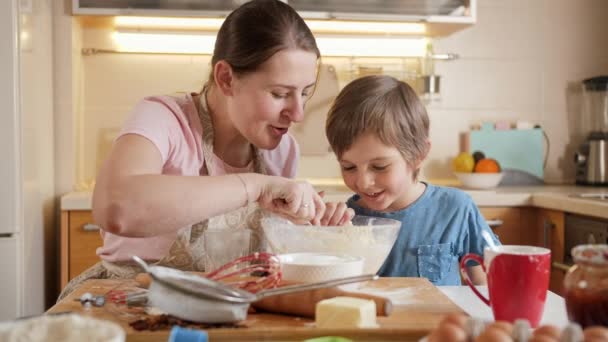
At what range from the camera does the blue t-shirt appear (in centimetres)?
160

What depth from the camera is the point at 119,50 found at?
10.1 feet

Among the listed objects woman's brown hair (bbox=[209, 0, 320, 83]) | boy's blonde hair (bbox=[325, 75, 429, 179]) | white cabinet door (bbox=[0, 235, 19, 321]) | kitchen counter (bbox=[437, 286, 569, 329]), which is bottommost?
white cabinet door (bbox=[0, 235, 19, 321])

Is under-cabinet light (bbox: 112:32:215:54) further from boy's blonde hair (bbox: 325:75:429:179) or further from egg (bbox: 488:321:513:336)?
egg (bbox: 488:321:513:336)

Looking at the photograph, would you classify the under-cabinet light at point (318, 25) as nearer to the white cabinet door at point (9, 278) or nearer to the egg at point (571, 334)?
the white cabinet door at point (9, 278)

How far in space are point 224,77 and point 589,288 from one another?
97 cm

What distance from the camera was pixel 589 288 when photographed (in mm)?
860

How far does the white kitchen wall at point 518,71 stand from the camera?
3.25 meters

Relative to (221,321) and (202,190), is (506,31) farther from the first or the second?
(221,321)

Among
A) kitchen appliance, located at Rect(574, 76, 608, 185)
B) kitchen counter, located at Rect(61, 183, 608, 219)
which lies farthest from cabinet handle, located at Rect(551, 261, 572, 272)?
kitchen appliance, located at Rect(574, 76, 608, 185)

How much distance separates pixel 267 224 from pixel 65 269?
5.32ft

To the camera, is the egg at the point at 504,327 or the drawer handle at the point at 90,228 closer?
the egg at the point at 504,327

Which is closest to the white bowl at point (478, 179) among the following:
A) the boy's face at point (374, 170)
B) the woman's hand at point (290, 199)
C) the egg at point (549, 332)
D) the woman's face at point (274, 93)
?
the boy's face at point (374, 170)

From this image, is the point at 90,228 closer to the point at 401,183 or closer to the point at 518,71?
the point at 401,183

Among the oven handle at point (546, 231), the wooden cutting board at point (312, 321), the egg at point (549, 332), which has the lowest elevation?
the oven handle at point (546, 231)
